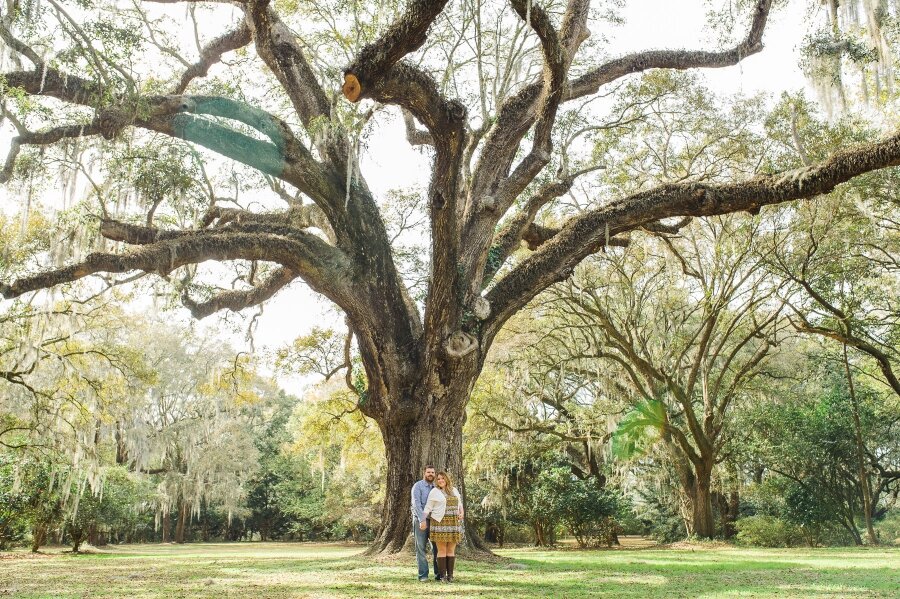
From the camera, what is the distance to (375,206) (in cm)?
930

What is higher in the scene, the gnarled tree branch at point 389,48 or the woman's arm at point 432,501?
the gnarled tree branch at point 389,48

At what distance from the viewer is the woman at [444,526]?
6641 millimetres

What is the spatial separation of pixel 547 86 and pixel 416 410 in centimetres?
457

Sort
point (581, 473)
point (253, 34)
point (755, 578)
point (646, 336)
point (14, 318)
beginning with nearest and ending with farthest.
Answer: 1. point (755, 578)
2. point (253, 34)
3. point (14, 318)
4. point (646, 336)
5. point (581, 473)

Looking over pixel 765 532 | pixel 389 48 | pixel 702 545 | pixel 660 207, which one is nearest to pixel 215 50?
pixel 389 48

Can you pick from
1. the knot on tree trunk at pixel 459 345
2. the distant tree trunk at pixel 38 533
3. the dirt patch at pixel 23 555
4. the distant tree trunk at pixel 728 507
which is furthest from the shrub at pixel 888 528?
the distant tree trunk at pixel 38 533

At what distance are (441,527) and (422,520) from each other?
249 mm

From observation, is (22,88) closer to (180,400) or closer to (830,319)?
(830,319)

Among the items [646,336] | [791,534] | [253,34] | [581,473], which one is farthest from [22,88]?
[791,534]

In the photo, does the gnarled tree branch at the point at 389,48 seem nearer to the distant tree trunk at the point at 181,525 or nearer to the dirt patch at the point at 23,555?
the dirt patch at the point at 23,555

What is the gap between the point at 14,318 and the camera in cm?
1191

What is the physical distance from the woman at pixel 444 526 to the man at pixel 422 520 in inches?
3.4

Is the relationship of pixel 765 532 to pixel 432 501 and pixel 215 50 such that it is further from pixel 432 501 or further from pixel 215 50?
pixel 215 50

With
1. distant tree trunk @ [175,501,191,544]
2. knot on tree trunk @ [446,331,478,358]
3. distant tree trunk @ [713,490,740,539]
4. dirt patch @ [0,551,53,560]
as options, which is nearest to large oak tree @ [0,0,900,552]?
knot on tree trunk @ [446,331,478,358]
